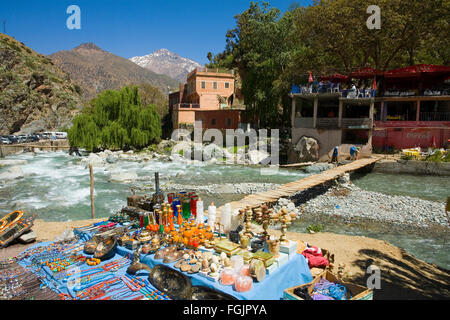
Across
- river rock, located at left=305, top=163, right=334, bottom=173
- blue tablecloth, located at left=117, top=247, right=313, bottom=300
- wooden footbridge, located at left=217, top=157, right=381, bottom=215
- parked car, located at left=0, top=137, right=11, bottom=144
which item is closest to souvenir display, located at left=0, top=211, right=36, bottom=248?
blue tablecloth, located at left=117, top=247, right=313, bottom=300

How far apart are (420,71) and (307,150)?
35.4 feet

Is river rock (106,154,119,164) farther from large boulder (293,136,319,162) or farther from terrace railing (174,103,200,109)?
large boulder (293,136,319,162)

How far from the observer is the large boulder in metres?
25.6

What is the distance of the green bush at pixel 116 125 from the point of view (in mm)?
32500

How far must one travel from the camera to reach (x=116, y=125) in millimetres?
33750

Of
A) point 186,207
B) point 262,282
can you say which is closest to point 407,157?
point 186,207

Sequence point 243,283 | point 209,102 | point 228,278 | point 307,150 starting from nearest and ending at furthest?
point 243,283 < point 228,278 < point 307,150 < point 209,102

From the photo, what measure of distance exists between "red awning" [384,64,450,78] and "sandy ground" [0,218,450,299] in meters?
21.3

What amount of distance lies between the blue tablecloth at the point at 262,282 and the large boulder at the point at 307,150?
20.9 meters

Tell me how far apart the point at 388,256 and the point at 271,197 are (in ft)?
15.5

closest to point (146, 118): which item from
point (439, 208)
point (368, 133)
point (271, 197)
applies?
point (368, 133)

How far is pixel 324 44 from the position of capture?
26000 millimetres

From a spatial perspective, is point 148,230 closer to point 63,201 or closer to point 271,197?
point 271,197

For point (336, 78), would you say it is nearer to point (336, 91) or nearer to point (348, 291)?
point (336, 91)
